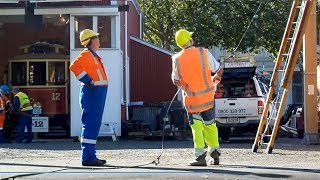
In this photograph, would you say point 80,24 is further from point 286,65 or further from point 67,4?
point 286,65

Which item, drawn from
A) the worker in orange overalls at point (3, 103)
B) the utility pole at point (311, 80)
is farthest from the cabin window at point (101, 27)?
the utility pole at point (311, 80)

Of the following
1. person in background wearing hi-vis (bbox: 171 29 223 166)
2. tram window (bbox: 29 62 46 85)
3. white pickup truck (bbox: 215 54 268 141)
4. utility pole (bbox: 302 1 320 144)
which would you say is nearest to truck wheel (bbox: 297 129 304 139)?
white pickup truck (bbox: 215 54 268 141)

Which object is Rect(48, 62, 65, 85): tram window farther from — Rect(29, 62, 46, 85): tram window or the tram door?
the tram door

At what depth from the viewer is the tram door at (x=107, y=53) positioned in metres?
23.4

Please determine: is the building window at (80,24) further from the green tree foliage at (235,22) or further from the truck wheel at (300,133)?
the green tree foliage at (235,22)

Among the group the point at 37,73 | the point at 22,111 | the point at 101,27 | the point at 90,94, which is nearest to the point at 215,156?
the point at 90,94

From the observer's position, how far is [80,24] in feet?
77.1

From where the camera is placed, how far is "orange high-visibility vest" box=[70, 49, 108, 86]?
1091 cm

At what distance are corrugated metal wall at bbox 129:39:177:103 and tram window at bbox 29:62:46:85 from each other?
156 inches

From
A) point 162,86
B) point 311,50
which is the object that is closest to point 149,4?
point 162,86

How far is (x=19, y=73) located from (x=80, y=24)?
3.75 m

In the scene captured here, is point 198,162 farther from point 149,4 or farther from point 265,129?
point 149,4

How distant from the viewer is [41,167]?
10.7 metres

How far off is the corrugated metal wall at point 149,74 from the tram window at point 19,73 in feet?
14.6
